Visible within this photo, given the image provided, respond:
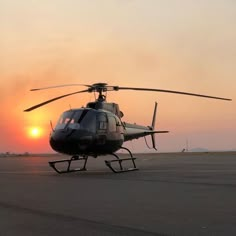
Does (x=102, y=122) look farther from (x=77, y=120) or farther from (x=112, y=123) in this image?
(x=77, y=120)

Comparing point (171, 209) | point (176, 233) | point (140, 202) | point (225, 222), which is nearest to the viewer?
point (176, 233)

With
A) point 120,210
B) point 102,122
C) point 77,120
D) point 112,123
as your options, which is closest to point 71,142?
point 77,120

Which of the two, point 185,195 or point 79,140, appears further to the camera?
point 79,140

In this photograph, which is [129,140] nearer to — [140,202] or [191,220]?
[140,202]

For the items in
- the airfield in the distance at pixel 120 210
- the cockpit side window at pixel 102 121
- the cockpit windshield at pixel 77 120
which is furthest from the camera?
the cockpit side window at pixel 102 121

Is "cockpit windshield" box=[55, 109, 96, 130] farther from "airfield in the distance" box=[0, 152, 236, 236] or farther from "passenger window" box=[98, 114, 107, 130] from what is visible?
"airfield in the distance" box=[0, 152, 236, 236]

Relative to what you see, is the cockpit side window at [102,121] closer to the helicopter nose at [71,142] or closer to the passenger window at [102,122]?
the passenger window at [102,122]

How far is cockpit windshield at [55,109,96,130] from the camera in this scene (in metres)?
22.2

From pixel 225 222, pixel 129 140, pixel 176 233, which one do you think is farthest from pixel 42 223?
pixel 129 140

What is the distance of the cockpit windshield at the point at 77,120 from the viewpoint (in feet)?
72.9

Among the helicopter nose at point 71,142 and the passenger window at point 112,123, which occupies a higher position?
the passenger window at point 112,123

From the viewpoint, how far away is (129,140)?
2795 centimetres

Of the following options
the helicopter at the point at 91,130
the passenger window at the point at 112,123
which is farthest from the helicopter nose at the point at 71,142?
the passenger window at the point at 112,123

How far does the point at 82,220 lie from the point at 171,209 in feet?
7.16
